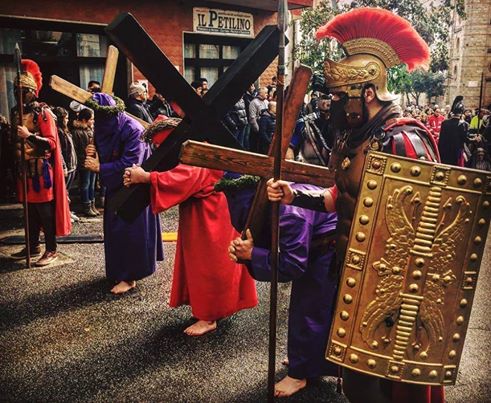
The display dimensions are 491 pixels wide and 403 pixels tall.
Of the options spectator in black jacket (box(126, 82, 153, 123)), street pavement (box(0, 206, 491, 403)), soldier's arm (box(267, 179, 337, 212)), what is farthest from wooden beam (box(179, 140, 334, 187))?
spectator in black jacket (box(126, 82, 153, 123))

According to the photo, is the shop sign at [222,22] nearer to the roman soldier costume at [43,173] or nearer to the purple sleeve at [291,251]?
the roman soldier costume at [43,173]

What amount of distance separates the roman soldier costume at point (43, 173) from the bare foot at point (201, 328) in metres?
2.34

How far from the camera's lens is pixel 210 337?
395cm

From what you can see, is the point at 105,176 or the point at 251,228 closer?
the point at 251,228

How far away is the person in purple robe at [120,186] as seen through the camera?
4.54 meters

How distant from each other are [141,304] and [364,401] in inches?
105

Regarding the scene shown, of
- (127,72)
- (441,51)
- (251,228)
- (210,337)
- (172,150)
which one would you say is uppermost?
(441,51)

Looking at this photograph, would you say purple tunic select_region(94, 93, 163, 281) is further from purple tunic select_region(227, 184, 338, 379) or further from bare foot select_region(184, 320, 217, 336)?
purple tunic select_region(227, 184, 338, 379)

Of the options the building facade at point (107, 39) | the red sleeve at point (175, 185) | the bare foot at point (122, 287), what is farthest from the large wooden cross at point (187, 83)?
the building facade at point (107, 39)

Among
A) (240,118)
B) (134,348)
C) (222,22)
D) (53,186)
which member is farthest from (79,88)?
(222,22)

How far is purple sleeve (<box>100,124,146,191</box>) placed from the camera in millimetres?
4539

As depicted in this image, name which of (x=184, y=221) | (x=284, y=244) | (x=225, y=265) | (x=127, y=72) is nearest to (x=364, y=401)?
(x=284, y=244)

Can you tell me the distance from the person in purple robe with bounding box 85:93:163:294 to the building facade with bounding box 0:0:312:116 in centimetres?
597

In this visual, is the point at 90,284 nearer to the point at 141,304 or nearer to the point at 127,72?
the point at 141,304
